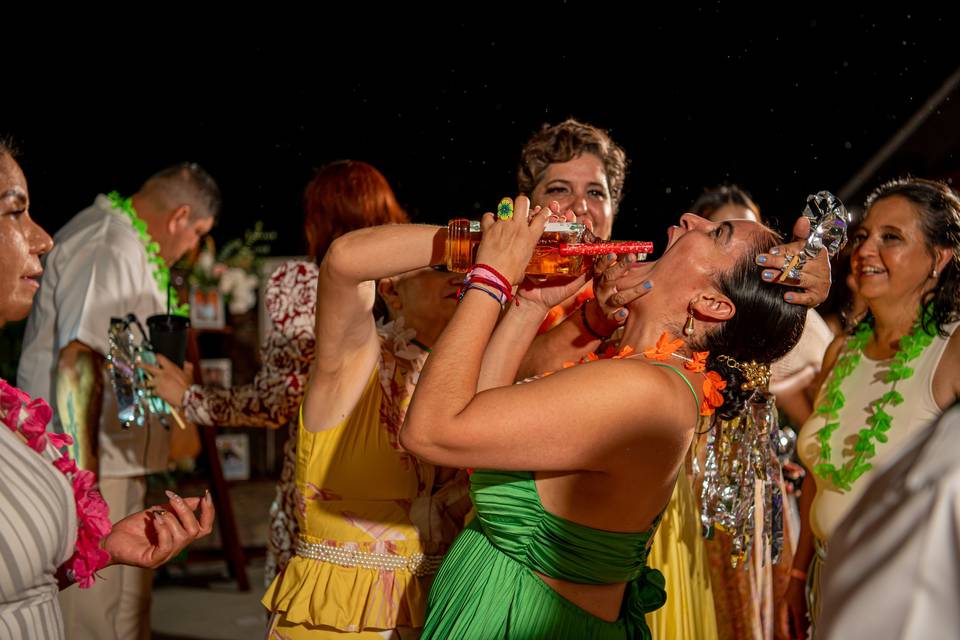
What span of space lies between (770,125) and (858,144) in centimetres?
76

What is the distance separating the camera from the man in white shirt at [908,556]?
476mm

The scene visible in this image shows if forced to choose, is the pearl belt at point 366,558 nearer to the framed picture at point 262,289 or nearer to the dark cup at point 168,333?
the dark cup at point 168,333

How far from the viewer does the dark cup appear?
255 cm

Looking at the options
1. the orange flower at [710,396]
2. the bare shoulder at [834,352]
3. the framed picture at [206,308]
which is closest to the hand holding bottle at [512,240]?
the orange flower at [710,396]

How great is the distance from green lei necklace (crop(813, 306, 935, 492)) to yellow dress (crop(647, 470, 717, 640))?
40 centimetres

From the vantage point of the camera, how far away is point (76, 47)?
4.14m

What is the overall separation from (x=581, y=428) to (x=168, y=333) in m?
1.71

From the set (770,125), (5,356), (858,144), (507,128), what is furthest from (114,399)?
(858,144)

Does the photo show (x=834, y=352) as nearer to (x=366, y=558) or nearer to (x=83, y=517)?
(x=366, y=558)

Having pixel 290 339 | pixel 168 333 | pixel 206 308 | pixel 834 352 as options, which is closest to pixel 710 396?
pixel 834 352

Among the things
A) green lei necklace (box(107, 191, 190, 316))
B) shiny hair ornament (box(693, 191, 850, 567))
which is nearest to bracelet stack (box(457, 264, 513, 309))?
shiny hair ornament (box(693, 191, 850, 567))

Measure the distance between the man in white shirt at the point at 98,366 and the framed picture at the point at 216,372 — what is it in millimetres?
1611

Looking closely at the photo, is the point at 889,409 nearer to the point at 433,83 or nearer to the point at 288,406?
the point at 288,406

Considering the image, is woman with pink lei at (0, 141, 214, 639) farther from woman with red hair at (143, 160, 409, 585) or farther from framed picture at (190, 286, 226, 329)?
framed picture at (190, 286, 226, 329)
